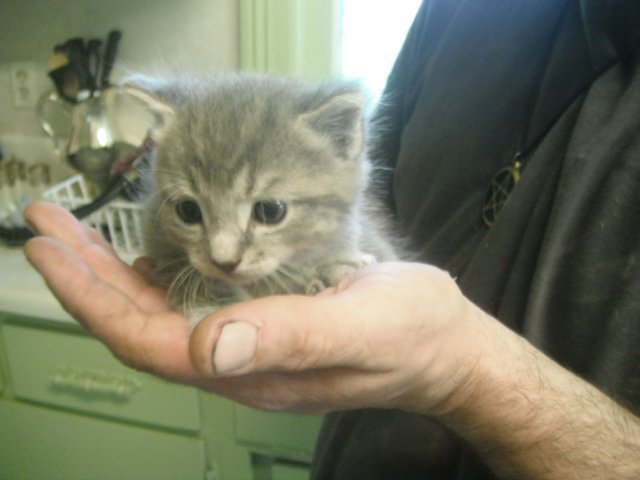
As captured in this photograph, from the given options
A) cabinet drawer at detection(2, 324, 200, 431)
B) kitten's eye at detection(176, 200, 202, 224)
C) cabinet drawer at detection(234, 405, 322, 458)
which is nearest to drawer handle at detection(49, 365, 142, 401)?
cabinet drawer at detection(2, 324, 200, 431)

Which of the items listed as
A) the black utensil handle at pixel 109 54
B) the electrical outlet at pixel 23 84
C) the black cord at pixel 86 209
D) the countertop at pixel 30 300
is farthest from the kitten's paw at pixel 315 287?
the electrical outlet at pixel 23 84

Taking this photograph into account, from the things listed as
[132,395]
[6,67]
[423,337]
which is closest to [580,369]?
[423,337]

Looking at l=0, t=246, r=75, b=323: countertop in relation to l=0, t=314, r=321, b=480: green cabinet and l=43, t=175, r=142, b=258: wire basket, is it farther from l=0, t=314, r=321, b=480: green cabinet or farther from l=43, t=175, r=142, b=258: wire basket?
l=43, t=175, r=142, b=258: wire basket

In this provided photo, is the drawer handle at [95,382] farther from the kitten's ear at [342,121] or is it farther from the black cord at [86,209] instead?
the kitten's ear at [342,121]

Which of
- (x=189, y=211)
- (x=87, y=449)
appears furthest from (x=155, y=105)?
(x=87, y=449)

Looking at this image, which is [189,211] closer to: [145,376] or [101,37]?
[145,376]
